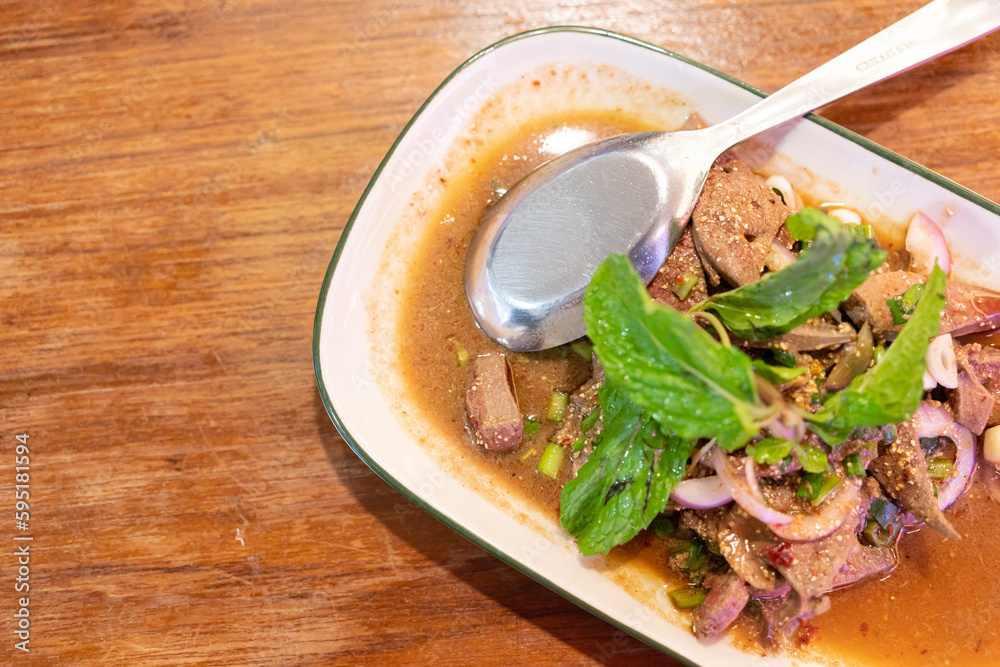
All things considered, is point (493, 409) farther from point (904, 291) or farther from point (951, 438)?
point (951, 438)

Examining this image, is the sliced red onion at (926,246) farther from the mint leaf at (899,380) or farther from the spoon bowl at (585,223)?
the spoon bowl at (585,223)

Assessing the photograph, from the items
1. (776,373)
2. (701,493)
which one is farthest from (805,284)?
(701,493)

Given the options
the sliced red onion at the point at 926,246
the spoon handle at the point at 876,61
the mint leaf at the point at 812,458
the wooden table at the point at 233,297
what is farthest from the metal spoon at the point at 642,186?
the mint leaf at the point at 812,458

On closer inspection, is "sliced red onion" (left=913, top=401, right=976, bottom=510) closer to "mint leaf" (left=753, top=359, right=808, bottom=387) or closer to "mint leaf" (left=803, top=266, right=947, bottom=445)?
"mint leaf" (left=803, top=266, right=947, bottom=445)

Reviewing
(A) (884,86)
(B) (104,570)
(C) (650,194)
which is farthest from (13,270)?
(A) (884,86)

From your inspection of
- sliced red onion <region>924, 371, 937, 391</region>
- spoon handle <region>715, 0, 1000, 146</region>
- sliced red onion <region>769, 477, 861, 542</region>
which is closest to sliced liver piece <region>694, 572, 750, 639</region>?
sliced red onion <region>769, 477, 861, 542</region>

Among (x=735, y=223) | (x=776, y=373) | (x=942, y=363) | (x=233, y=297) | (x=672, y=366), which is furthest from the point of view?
(x=233, y=297)
